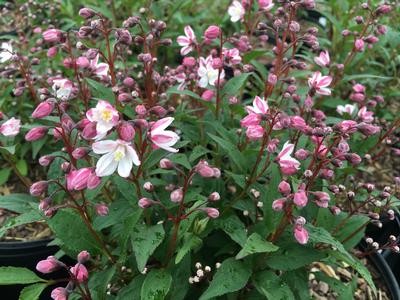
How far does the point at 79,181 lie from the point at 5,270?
57 centimetres

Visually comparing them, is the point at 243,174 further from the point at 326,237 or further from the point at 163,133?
the point at 163,133

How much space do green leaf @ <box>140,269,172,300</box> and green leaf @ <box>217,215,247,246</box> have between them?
33 cm

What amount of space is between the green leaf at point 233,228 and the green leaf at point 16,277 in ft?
2.59

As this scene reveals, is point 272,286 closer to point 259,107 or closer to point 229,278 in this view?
point 229,278

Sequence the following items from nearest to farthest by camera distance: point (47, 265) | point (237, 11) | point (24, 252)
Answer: point (47, 265)
point (24, 252)
point (237, 11)

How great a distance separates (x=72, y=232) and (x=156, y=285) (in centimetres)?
42

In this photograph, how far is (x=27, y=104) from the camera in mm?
3082

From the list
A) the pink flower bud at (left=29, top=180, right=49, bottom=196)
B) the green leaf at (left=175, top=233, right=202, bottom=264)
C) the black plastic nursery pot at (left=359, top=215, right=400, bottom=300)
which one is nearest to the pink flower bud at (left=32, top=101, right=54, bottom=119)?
the pink flower bud at (left=29, top=180, right=49, bottom=196)

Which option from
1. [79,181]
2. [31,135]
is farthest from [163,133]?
[31,135]

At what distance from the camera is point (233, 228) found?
6.73 feet

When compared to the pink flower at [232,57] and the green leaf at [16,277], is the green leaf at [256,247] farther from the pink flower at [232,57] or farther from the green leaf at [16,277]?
the pink flower at [232,57]

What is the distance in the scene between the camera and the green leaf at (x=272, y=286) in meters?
1.84

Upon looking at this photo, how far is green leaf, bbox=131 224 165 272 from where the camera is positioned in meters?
1.73

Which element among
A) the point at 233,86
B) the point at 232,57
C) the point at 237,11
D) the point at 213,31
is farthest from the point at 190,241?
the point at 237,11
